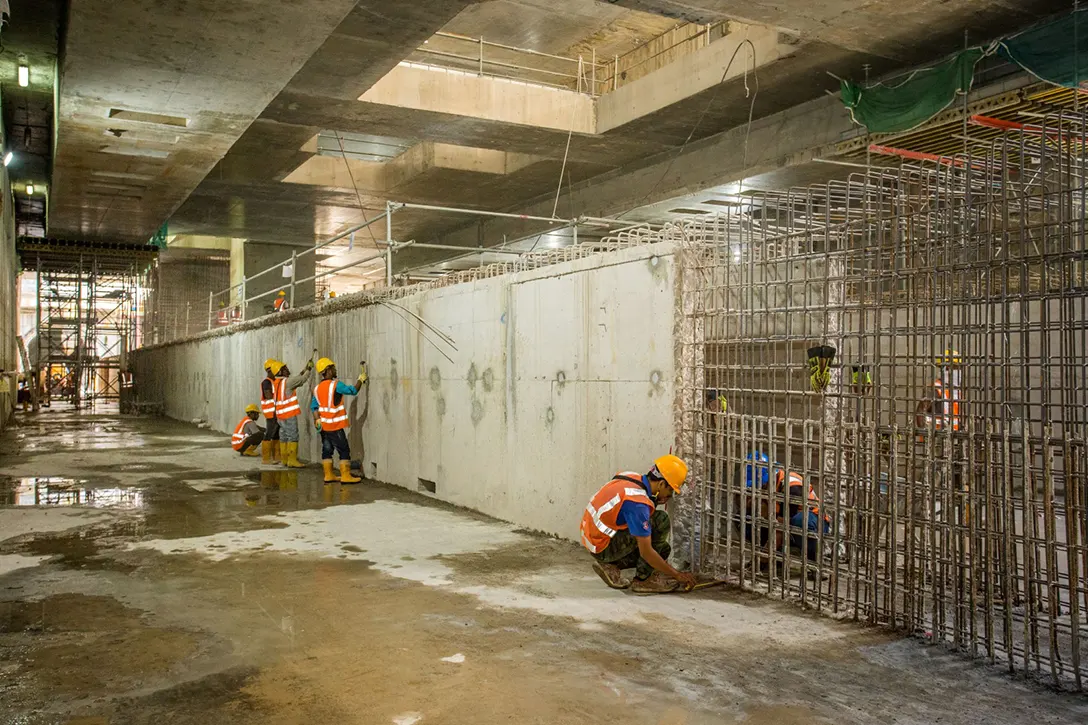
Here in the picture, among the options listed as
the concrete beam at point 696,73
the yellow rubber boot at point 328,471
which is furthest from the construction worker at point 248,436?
the concrete beam at point 696,73

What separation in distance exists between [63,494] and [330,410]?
3792 millimetres

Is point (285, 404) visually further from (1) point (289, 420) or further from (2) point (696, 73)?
(2) point (696, 73)

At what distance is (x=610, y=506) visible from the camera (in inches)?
263

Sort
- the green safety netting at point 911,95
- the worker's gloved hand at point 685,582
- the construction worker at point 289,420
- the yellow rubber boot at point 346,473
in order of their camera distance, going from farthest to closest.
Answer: the construction worker at point 289,420, the yellow rubber boot at point 346,473, the green safety netting at point 911,95, the worker's gloved hand at point 685,582

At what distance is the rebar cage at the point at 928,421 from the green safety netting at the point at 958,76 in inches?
167

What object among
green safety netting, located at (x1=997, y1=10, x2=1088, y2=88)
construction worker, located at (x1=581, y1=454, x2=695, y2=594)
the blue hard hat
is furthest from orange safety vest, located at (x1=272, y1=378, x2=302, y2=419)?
green safety netting, located at (x1=997, y1=10, x2=1088, y2=88)

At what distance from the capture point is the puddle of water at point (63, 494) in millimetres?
11117

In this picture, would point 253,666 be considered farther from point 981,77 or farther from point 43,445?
point 43,445

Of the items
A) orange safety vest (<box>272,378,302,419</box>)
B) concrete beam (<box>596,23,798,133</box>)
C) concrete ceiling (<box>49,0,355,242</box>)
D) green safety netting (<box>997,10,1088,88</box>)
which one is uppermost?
concrete beam (<box>596,23,798,133</box>)

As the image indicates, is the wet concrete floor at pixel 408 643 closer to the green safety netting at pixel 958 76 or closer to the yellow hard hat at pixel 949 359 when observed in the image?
the yellow hard hat at pixel 949 359

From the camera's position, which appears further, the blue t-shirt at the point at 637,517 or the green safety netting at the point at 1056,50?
the green safety netting at the point at 1056,50

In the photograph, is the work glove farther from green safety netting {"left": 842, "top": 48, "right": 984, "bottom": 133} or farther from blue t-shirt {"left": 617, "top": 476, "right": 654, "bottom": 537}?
green safety netting {"left": 842, "top": 48, "right": 984, "bottom": 133}

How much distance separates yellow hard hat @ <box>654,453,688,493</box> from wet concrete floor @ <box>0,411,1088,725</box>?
0.89 metres

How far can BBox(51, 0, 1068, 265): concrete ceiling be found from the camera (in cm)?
1020
